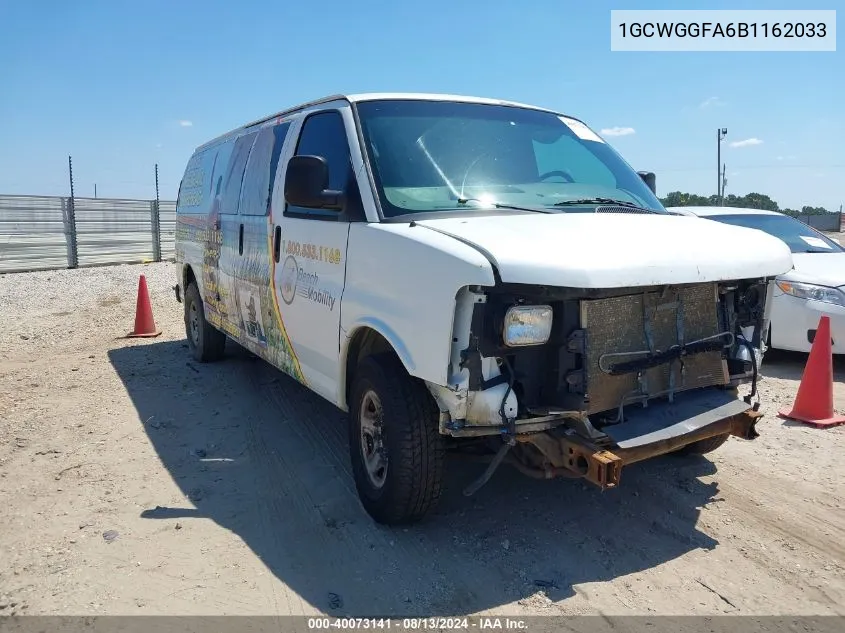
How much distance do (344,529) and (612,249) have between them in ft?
6.61

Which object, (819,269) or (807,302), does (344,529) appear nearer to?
(807,302)

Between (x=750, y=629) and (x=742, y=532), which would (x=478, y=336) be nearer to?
(x=750, y=629)

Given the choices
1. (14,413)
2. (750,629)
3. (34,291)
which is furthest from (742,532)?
(34,291)

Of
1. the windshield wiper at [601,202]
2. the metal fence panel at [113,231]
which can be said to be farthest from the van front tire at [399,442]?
the metal fence panel at [113,231]

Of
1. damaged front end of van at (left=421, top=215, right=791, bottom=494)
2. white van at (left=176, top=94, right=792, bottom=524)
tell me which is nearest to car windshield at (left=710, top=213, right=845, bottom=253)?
white van at (left=176, top=94, right=792, bottom=524)

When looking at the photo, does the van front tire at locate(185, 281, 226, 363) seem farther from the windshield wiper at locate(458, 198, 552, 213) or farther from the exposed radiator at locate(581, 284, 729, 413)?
the exposed radiator at locate(581, 284, 729, 413)

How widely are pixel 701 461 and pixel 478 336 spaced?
7.96 ft

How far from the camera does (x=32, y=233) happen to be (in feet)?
55.6

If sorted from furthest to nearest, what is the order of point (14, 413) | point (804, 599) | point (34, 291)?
1. point (34, 291)
2. point (14, 413)
3. point (804, 599)

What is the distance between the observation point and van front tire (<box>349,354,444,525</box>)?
3.30m

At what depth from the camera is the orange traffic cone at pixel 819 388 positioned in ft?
17.3

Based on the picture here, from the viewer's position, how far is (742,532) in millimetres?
3582

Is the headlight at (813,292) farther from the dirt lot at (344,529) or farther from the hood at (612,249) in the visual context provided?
the hood at (612,249)

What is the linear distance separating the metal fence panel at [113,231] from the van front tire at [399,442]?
54.7 ft
